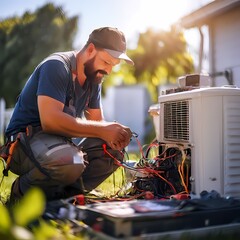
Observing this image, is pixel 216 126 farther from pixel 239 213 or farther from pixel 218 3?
pixel 218 3

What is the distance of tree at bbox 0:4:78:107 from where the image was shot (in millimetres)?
20188

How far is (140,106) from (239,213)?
24583 mm

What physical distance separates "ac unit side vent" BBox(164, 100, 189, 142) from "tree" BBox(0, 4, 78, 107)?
1777 centimetres

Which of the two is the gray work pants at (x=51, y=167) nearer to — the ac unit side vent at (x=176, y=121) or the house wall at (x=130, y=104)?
the ac unit side vent at (x=176, y=121)

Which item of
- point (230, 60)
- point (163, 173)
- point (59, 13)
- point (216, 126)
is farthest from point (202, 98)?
point (59, 13)

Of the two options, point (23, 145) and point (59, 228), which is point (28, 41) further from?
point (59, 228)

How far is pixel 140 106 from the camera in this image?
26625 millimetres

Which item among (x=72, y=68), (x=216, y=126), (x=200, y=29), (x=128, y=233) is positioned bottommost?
(x=128, y=233)

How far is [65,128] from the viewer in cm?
268

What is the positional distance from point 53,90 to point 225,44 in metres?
3.86

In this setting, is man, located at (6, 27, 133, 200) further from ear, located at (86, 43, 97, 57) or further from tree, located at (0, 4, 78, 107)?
tree, located at (0, 4, 78, 107)

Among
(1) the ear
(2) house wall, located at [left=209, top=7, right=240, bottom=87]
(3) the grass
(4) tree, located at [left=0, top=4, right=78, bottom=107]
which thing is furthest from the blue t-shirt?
(4) tree, located at [left=0, top=4, right=78, bottom=107]

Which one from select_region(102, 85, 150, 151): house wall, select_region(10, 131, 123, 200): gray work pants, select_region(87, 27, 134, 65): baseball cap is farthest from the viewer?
select_region(102, 85, 150, 151): house wall

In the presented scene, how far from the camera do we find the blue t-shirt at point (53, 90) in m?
2.69
